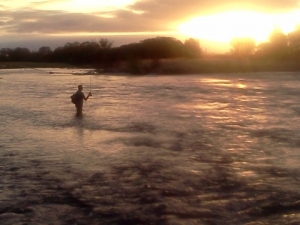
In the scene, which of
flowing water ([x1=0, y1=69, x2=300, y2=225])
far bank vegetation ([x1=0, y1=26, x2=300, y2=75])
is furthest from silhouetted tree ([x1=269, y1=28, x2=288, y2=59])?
flowing water ([x1=0, y1=69, x2=300, y2=225])

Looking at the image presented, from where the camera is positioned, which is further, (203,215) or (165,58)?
(165,58)

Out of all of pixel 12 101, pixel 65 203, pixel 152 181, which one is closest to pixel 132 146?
pixel 152 181

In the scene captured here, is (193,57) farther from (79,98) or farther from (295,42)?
(79,98)

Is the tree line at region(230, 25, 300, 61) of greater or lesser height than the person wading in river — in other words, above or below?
above

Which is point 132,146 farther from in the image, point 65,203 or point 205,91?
point 205,91

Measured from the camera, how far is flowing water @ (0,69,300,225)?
8.30 meters

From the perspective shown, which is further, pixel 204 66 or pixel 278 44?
pixel 278 44

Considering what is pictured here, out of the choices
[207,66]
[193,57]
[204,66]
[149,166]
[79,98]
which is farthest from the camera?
[193,57]

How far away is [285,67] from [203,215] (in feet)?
178

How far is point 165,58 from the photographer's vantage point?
66000 millimetres

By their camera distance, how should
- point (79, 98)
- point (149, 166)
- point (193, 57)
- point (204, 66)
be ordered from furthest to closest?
point (193, 57), point (204, 66), point (79, 98), point (149, 166)

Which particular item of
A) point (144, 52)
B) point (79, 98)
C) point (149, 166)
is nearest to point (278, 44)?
point (144, 52)

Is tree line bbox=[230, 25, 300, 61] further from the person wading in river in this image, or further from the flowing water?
the person wading in river

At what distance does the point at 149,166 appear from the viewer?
11.5 m
